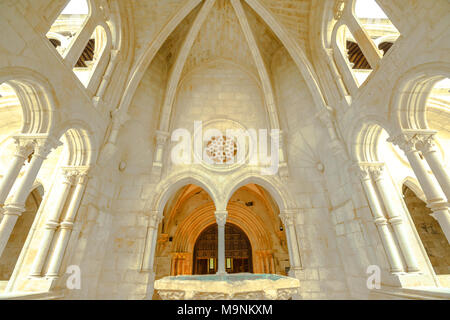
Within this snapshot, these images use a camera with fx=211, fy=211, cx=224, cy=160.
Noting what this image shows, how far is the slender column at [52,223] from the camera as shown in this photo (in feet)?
13.8

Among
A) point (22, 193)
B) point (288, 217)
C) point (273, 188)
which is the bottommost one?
point (22, 193)

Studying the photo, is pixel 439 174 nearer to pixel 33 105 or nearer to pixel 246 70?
pixel 246 70

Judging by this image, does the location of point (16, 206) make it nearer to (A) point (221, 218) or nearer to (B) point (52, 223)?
(B) point (52, 223)

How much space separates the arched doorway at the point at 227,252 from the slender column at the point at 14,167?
29.9 ft

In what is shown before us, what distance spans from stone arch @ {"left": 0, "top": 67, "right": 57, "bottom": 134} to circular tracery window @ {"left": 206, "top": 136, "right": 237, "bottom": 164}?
4221 millimetres

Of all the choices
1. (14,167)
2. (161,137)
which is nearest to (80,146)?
(14,167)

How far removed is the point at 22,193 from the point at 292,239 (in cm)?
606

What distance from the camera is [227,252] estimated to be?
1152 centimetres

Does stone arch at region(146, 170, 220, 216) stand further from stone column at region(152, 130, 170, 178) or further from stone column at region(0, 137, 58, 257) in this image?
stone column at region(0, 137, 58, 257)

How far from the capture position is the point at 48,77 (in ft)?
13.3

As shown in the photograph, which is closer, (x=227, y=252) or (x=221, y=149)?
(x=221, y=149)

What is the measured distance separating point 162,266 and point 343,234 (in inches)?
326

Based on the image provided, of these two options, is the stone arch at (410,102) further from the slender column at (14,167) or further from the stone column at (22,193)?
the slender column at (14,167)

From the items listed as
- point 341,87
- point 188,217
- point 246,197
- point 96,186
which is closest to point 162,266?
point 188,217
